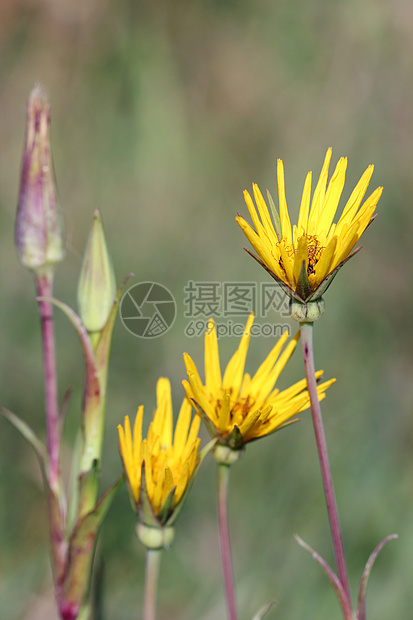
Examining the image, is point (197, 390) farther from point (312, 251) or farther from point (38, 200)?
point (38, 200)

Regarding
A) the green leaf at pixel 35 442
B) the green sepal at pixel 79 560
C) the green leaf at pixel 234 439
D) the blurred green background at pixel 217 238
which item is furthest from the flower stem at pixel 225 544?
the blurred green background at pixel 217 238

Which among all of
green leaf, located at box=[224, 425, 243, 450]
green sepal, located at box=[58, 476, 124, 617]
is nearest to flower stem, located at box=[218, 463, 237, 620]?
green leaf, located at box=[224, 425, 243, 450]

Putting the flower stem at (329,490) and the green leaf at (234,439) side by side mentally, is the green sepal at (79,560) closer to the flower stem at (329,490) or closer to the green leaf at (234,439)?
the green leaf at (234,439)

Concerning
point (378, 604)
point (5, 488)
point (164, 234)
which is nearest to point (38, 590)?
point (5, 488)

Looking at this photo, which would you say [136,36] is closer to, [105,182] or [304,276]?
[105,182]

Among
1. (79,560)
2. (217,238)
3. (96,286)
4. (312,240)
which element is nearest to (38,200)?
(96,286)

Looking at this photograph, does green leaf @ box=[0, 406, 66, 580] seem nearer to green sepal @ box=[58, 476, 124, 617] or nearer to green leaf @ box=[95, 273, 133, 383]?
green sepal @ box=[58, 476, 124, 617]
